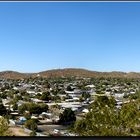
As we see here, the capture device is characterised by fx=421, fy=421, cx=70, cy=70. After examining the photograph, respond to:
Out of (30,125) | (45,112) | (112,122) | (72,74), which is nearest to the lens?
(112,122)

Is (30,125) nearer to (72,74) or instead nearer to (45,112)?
(45,112)

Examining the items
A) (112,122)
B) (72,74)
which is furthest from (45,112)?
(72,74)

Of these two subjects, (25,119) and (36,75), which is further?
(36,75)

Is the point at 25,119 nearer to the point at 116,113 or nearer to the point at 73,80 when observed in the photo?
the point at 116,113

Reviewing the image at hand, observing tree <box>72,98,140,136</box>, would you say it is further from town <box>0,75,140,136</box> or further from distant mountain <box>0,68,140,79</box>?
distant mountain <box>0,68,140,79</box>

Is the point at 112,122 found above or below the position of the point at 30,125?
above

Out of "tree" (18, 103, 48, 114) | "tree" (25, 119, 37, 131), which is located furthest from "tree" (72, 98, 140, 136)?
"tree" (18, 103, 48, 114)

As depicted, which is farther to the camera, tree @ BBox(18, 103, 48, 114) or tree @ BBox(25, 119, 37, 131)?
tree @ BBox(18, 103, 48, 114)

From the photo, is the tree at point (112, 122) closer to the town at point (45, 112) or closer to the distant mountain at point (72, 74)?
the town at point (45, 112)

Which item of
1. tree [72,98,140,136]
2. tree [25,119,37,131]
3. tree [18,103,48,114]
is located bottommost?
tree [25,119,37,131]

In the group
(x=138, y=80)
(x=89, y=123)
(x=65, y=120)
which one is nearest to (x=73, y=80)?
(x=138, y=80)

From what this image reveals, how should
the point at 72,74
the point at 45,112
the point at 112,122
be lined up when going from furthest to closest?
1. the point at 72,74
2. the point at 45,112
3. the point at 112,122
